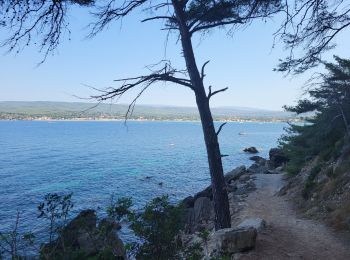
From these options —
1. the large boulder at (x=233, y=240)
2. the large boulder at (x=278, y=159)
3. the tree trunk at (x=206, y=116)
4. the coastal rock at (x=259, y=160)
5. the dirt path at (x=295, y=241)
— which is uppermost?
the tree trunk at (x=206, y=116)

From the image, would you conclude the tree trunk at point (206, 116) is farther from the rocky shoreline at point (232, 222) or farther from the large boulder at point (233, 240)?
the rocky shoreline at point (232, 222)

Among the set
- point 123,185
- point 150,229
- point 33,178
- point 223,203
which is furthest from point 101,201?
point 150,229

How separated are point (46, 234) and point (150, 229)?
1633cm

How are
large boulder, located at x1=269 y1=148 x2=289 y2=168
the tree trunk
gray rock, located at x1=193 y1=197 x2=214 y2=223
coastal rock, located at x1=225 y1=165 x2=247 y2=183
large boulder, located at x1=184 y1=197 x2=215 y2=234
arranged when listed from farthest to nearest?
large boulder, located at x1=269 y1=148 x2=289 y2=168 < coastal rock, located at x1=225 y1=165 x2=247 y2=183 < gray rock, located at x1=193 y1=197 x2=214 y2=223 < large boulder, located at x1=184 y1=197 x2=215 y2=234 < the tree trunk

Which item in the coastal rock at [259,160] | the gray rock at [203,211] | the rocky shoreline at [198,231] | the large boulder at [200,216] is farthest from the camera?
the coastal rock at [259,160]

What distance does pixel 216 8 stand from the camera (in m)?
9.06

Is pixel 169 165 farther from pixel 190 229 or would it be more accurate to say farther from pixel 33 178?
pixel 190 229

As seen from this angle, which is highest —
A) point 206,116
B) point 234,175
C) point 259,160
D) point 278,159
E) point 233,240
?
point 206,116

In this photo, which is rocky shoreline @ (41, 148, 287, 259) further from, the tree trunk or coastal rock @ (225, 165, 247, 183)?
the tree trunk

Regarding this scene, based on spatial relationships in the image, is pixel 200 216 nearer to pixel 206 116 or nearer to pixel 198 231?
pixel 198 231

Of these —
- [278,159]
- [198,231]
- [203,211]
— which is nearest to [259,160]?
[278,159]

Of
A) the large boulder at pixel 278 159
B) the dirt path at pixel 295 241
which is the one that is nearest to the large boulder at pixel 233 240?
the dirt path at pixel 295 241

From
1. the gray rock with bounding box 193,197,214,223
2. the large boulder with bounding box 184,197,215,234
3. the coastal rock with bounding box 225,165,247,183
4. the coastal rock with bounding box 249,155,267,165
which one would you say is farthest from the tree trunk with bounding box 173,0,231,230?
the coastal rock with bounding box 249,155,267,165

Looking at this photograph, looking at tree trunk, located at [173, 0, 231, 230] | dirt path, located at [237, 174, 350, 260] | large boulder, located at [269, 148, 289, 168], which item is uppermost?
tree trunk, located at [173, 0, 231, 230]
